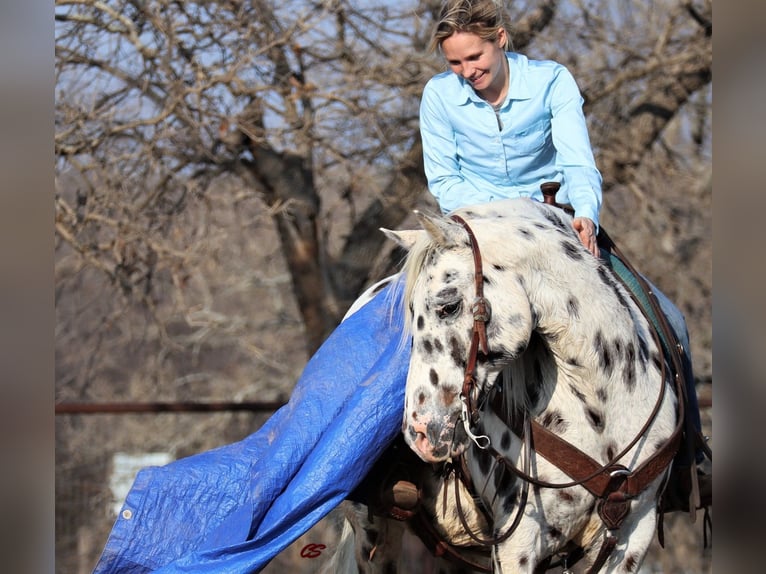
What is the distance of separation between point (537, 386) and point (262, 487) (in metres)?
0.92

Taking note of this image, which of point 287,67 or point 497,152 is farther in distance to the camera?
point 287,67

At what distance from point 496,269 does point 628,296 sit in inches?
23.7

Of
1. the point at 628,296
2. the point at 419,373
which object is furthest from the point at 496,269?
the point at 628,296

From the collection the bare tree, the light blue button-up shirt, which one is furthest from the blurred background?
the light blue button-up shirt

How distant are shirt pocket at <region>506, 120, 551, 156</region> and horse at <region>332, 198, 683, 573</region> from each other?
0.46m

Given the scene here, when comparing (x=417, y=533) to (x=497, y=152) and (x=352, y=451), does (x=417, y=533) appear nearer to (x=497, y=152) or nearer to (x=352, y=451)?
(x=352, y=451)

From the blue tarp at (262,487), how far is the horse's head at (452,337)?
1.39ft

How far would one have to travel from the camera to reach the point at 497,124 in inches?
142

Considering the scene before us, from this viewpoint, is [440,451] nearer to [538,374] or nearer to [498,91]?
[538,374]

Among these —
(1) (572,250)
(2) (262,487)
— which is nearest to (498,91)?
(1) (572,250)

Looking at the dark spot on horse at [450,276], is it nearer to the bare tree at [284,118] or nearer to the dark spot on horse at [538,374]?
the dark spot on horse at [538,374]

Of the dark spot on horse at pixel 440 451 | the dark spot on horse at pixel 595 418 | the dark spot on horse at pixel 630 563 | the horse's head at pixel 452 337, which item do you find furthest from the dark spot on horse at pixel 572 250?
the dark spot on horse at pixel 630 563

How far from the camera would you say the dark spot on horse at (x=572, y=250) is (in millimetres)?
3006
